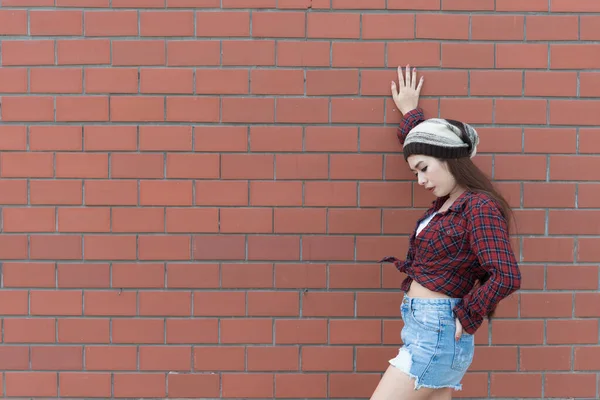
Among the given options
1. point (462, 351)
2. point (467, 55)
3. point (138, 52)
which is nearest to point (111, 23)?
point (138, 52)

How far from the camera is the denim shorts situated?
2141 millimetres

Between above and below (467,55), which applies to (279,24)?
above

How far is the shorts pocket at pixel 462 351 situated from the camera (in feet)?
7.09

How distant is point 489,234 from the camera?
2027mm

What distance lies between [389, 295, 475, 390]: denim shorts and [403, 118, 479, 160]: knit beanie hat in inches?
22.3

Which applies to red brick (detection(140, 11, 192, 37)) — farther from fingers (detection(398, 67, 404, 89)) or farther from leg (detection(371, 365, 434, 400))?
leg (detection(371, 365, 434, 400))

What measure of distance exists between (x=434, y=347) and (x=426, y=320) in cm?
10

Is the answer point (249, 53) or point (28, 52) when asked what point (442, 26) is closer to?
point (249, 53)

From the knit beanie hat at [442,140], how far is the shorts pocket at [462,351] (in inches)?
27.7

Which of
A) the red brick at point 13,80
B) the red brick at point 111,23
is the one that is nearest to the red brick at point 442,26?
the red brick at point 111,23

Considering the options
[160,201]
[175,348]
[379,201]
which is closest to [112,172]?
[160,201]

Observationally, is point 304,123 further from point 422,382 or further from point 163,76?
point 422,382

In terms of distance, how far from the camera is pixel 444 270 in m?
2.18

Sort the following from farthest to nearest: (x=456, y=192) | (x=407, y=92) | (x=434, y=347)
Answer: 1. (x=407, y=92)
2. (x=456, y=192)
3. (x=434, y=347)
